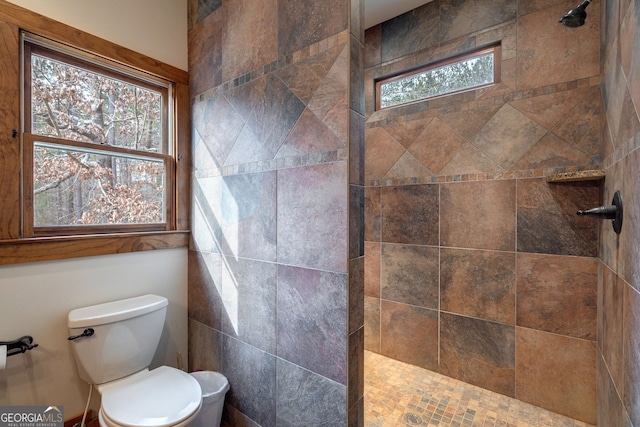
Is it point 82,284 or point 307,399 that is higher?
point 82,284

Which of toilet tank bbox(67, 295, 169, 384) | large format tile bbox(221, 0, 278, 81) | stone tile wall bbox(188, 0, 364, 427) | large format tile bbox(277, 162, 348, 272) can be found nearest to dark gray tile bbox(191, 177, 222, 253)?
stone tile wall bbox(188, 0, 364, 427)

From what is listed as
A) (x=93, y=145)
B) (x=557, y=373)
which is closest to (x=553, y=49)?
(x=557, y=373)

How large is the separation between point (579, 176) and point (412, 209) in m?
1.02

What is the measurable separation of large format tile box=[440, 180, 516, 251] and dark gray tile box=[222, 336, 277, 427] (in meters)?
1.51

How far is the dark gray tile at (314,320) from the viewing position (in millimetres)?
1197

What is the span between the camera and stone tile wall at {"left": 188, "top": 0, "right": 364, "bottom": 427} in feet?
3.95

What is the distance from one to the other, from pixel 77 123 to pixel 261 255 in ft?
4.29

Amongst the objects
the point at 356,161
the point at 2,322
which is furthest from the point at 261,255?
the point at 2,322

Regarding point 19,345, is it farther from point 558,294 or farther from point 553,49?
point 553,49

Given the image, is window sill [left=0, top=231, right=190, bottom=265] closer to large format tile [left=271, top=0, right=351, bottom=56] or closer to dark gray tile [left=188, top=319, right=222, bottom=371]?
dark gray tile [left=188, top=319, right=222, bottom=371]

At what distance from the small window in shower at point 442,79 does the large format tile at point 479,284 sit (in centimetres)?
123

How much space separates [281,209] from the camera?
141 cm

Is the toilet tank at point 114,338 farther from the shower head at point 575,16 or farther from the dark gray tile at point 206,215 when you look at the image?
the shower head at point 575,16

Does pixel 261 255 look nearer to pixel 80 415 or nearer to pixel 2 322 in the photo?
pixel 2 322
